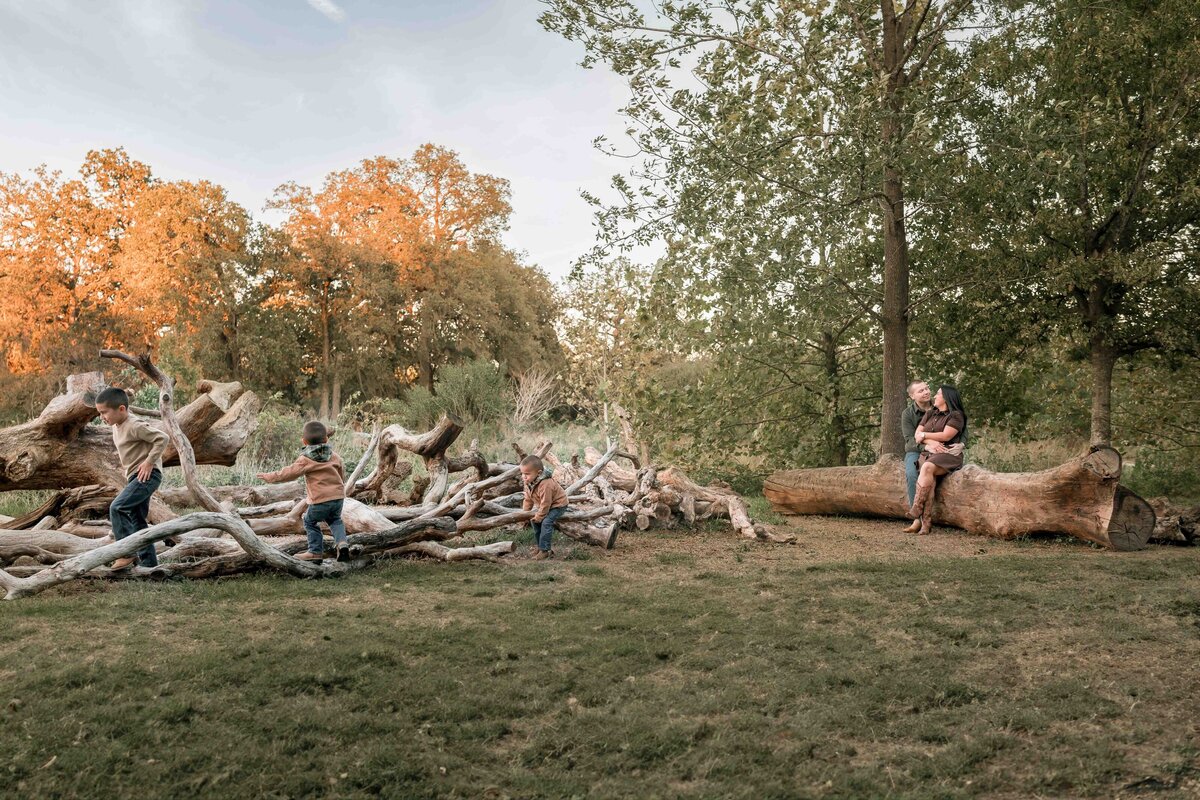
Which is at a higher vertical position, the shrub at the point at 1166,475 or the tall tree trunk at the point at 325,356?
the tall tree trunk at the point at 325,356

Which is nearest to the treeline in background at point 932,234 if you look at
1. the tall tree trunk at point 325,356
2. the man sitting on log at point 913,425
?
the man sitting on log at point 913,425

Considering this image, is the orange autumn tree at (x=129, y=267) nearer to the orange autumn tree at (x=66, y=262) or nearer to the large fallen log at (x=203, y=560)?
the orange autumn tree at (x=66, y=262)

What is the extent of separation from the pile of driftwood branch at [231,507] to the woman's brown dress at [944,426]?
1.95m

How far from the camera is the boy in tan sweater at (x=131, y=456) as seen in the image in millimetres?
6121

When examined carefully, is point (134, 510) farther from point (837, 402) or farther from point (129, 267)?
point (129, 267)

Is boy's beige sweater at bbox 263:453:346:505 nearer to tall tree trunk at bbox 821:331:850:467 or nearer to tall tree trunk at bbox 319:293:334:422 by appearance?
tall tree trunk at bbox 821:331:850:467

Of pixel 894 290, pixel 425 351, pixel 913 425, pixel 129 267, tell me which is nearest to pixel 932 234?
pixel 894 290

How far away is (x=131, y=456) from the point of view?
628 cm

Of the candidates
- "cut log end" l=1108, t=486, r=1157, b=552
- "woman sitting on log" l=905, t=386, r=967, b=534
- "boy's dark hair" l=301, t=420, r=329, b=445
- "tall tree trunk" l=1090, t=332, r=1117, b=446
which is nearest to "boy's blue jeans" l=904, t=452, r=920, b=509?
"woman sitting on log" l=905, t=386, r=967, b=534

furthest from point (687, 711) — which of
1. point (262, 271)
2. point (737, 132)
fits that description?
point (262, 271)

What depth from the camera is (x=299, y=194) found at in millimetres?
31172

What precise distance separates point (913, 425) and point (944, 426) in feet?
1.61

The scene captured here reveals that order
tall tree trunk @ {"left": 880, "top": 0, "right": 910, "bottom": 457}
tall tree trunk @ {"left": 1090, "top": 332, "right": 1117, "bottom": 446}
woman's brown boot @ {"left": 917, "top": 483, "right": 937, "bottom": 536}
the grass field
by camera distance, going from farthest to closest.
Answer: tall tree trunk @ {"left": 880, "top": 0, "right": 910, "bottom": 457}
tall tree trunk @ {"left": 1090, "top": 332, "right": 1117, "bottom": 446}
woman's brown boot @ {"left": 917, "top": 483, "right": 937, "bottom": 536}
the grass field

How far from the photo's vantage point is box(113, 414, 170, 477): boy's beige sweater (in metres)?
6.20
